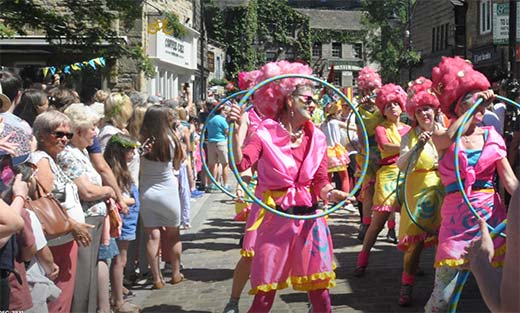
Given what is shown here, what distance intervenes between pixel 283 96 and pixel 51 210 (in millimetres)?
1741

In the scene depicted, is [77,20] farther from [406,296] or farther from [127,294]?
[406,296]

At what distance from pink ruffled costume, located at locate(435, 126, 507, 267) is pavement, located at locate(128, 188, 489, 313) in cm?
135

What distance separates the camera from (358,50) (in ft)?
242

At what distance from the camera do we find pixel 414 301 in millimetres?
5934

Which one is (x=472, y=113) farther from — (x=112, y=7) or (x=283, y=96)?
(x=112, y=7)

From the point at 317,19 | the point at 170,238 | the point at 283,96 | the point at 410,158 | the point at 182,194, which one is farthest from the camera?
the point at 317,19

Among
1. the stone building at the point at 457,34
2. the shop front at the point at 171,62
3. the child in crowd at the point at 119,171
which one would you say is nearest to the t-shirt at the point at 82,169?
the child in crowd at the point at 119,171

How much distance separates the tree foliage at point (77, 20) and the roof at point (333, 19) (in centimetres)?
6507

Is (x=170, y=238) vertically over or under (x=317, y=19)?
under

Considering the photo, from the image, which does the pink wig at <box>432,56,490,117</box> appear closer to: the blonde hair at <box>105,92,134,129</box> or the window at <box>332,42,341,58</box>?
the blonde hair at <box>105,92,134,129</box>

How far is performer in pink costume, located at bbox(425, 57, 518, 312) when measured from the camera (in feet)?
14.5

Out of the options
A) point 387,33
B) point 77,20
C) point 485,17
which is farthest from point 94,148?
point 387,33

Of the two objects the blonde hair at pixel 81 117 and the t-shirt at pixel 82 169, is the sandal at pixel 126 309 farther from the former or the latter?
the blonde hair at pixel 81 117

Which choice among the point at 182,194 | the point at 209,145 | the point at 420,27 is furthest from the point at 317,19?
the point at 182,194
